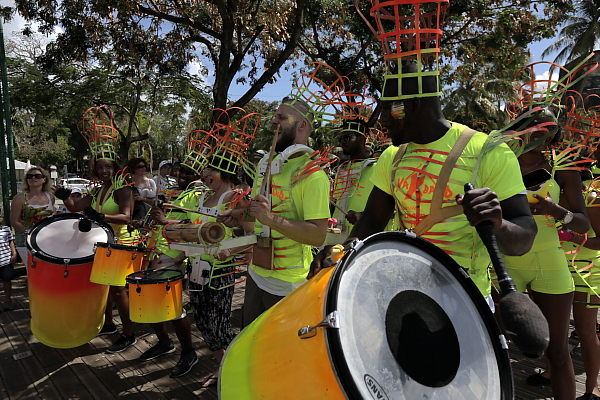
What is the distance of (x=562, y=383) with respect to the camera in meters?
2.40

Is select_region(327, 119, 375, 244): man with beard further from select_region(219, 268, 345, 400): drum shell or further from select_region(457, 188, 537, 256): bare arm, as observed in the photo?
select_region(219, 268, 345, 400): drum shell

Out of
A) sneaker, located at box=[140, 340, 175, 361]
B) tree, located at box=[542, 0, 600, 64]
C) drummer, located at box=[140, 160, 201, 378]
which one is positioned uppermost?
tree, located at box=[542, 0, 600, 64]

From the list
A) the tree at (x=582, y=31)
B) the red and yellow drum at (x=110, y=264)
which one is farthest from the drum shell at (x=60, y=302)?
the tree at (x=582, y=31)

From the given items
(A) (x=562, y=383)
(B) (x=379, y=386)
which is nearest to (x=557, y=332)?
(A) (x=562, y=383)

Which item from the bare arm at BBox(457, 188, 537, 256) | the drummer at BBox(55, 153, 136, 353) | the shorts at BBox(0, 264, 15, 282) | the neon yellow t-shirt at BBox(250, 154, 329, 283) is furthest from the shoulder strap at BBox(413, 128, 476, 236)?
the shorts at BBox(0, 264, 15, 282)

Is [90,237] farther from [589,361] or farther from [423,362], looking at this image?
[589,361]

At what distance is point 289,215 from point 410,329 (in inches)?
65.6

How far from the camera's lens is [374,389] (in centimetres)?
107

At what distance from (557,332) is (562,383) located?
Answer: 299mm

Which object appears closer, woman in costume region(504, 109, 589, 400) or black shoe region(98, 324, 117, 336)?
woman in costume region(504, 109, 589, 400)

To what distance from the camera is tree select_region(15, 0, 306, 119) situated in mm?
7496

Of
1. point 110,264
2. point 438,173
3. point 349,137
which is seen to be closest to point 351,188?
point 349,137

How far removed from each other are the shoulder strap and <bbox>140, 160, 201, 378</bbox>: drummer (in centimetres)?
245

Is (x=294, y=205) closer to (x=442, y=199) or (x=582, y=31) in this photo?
(x=442, y=199)
